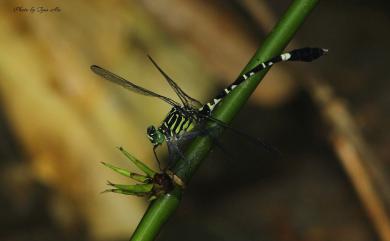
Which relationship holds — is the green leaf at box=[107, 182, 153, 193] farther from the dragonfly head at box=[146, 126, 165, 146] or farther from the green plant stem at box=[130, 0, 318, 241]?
the dragonfly head at box=[146, 126, 165, 146]

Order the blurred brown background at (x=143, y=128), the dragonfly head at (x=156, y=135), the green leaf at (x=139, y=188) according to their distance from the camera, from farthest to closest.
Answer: the blurred brown background at (x=143, y=128) < the dragonfly head at (x=156, y=135) < the green leaf at (x=139, y=188)

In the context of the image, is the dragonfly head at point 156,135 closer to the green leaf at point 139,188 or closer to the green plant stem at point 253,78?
the green plant stem at point 253,78

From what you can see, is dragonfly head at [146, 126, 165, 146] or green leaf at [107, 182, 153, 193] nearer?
green leaf at [107, 182, 153, 193]

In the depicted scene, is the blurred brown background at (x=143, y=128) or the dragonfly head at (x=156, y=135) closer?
the dragonfly head at (x=156, y=135)

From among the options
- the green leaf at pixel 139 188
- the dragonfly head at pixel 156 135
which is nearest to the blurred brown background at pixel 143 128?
the dragonfly head at pixel 156 135

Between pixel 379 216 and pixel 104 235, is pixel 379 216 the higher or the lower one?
the higher one

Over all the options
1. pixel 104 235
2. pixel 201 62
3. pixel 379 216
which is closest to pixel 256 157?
pixel 201 62

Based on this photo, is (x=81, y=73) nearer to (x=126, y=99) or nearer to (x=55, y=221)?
(x=126, y=99)

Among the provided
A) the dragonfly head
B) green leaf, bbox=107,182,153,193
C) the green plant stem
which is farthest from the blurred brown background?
green leaf, bbox=107,182,153,193
